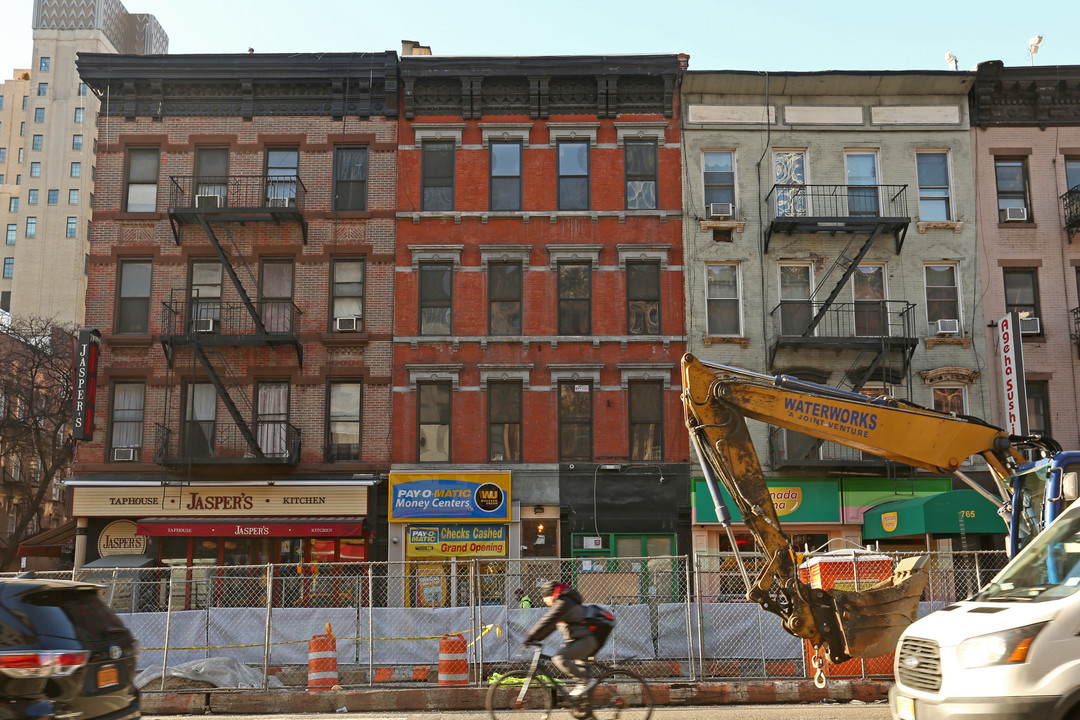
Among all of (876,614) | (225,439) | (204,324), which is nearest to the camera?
(876,614)

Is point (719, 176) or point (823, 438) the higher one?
point (719, 176)

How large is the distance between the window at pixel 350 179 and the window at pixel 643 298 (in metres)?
7.48

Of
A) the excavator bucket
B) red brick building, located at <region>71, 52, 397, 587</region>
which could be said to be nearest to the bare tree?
red brick building, located at <region>71, 52, 397, 587</region>

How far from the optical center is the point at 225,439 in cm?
2619

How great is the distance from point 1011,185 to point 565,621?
22.8m

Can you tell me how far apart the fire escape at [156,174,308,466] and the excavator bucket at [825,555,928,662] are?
16953 mm

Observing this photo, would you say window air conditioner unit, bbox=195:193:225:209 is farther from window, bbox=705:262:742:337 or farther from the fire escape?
window, bbox=705:262:742:337

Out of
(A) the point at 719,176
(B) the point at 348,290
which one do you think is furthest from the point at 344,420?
(A) the point at 719,176

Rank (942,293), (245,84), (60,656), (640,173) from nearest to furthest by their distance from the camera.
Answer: (60,656) → (942,293) → (245,84) → (640,173)

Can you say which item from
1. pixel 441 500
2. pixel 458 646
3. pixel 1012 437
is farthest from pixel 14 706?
pixel 441 500

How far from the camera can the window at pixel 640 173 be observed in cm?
2738

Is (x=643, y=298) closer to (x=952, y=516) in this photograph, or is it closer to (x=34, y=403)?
(x=952, y=516)

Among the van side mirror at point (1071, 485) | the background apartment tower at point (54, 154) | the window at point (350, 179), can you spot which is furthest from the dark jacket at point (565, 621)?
the background apartment tower at point (54, 154)

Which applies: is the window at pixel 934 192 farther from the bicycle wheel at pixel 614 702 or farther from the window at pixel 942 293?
the bicycle wheel at pixel 614 702
